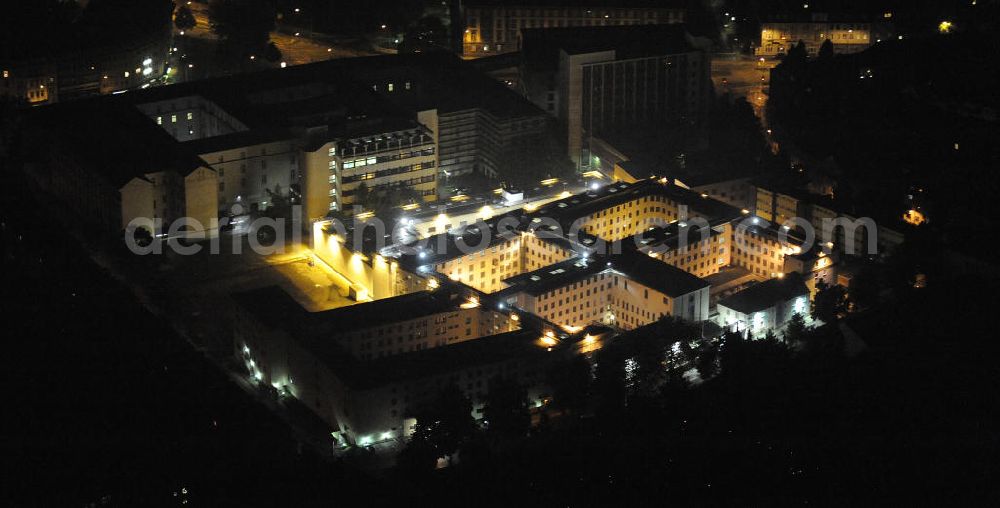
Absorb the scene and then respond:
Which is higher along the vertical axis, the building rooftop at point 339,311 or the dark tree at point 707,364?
the building rooftop at point 339,311

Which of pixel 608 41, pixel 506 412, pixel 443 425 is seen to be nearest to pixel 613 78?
pixel 608 41

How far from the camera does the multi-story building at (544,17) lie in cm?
5659

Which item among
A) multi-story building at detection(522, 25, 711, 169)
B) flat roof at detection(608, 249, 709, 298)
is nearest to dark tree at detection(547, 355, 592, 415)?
flat roof at detection(608, 249, 709, 298)

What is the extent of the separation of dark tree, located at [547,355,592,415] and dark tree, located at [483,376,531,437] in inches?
32.3

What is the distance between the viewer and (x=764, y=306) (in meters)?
40.9

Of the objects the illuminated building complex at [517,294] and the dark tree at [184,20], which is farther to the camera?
the dark tree at [184,20]

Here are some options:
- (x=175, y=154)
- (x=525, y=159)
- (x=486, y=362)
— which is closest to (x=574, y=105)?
(x=525, y=159)

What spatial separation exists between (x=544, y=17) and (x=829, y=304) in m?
17.7

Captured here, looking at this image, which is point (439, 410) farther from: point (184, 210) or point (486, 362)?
point (184, 210)

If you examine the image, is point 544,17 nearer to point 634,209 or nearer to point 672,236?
point 634,209

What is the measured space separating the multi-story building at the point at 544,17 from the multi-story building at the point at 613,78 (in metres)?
4.11

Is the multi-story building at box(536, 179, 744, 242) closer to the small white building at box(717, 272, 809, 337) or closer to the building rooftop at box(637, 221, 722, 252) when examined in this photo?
the building rooftop at box(637, 221, 722, 252)

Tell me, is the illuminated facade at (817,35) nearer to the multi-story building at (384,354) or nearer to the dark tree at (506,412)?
the multi-story building at (384,354)

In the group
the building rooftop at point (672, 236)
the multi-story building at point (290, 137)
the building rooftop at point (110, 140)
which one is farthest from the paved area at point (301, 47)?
the building rooftop at point (672, 236)
